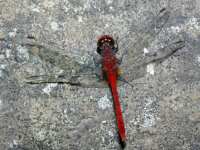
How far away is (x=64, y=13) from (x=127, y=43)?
0.46 metres

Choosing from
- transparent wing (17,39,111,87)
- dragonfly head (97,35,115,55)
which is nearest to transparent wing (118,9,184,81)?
dragonfly head (97,35,115,55)

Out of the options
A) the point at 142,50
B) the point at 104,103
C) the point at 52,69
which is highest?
the point at 142,50

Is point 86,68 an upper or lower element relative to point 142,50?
lower

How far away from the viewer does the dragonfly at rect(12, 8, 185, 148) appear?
3.00 meters

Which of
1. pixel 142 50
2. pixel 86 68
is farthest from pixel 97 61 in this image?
pixel 142 50

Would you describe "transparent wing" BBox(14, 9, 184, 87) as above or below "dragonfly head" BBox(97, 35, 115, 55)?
below

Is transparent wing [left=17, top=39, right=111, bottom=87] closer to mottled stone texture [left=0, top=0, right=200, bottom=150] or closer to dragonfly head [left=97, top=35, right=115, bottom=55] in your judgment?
mottled stone texture [left=0, top=0, right=200, bottom=150]

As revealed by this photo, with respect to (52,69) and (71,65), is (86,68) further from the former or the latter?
(52,69)

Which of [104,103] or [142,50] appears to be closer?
[104,103]

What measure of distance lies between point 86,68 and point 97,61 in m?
0.10

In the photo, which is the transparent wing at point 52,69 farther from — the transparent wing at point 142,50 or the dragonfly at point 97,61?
the transparent wing at point 142,50

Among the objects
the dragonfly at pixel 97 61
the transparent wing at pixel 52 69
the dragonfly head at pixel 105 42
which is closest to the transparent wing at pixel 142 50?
the dragonfly at pixel 97 61

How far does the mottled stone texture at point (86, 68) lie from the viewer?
2.88 m

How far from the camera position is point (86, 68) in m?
3.07
